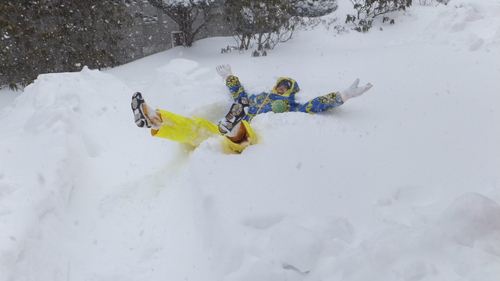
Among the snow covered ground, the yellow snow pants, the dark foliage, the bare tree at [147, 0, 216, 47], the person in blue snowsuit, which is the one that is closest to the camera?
the snow covered ground

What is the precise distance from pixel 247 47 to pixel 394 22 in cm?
339

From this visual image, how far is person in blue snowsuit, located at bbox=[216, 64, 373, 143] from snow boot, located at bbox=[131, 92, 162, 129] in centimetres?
57

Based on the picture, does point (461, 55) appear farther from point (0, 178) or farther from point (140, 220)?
point (0, 178)

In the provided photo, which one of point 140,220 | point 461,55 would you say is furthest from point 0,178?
point 461,55

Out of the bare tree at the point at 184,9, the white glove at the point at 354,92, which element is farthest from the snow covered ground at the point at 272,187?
the bare tree at the point at 184,9

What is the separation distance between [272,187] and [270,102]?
1.84m

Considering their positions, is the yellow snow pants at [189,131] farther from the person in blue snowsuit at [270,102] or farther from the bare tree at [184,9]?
the bare tree at [184,9]

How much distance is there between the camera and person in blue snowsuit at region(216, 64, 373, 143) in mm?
2535

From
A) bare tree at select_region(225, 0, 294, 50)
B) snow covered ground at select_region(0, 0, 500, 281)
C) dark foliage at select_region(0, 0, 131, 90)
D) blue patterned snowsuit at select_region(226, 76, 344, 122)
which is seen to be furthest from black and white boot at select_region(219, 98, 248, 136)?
dark foliage at select_region(0, 0, 131, 90)

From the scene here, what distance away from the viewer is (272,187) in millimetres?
2115

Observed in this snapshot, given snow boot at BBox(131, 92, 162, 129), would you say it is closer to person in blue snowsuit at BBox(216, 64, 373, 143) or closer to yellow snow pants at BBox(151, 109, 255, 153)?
yellow snow pants at BBox(151, 109, 255, 153)

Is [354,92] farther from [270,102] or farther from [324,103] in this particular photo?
[270,102]

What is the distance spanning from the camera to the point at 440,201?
1948 mm

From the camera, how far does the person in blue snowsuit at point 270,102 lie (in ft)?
8.32
